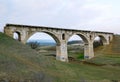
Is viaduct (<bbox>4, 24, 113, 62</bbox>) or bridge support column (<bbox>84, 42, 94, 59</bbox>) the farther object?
bridge support column (<bbox>84, 42, 94, 59</bbox>)

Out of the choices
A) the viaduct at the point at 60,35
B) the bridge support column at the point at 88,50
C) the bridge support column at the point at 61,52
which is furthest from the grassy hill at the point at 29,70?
the bridge support column at the point at 88,50

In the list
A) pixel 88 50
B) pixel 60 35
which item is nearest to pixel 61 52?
pixel 60 35

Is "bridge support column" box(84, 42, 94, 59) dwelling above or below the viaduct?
below

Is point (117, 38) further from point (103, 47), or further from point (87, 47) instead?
point (87, 47)

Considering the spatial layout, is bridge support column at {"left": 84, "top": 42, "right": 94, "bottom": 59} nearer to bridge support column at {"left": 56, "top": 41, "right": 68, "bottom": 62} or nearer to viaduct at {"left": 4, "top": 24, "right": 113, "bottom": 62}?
viaduct at {"left": 4, "top": 24, "right": 113, "bottom": 62}

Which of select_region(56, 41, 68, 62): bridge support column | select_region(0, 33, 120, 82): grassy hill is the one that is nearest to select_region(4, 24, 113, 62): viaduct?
select_region(56, 41, 68, 62): bridge support column

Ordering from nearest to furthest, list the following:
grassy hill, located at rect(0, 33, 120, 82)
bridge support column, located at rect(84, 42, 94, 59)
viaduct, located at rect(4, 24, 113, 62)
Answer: grassy hill, located at rect(0, 33, 120, 82), viaduct, located at rect(4, 24, 113, 62), bridge support column, located at rect(84, 42, 94, 59)

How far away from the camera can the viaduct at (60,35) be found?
2032 inches

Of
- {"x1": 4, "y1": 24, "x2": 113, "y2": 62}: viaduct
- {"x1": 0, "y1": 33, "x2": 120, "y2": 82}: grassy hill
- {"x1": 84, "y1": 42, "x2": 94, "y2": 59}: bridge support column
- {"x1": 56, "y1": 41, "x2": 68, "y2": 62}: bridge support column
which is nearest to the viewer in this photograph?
{"x1": 0, "y1": 33, "x2": 120, "y2": 82}: grassy hill

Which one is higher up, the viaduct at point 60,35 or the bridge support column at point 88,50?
the viaduct at point 60,35

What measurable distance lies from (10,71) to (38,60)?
364 inches

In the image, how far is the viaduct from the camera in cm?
5160

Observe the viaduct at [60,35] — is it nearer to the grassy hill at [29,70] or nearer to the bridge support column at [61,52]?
the bridge support column at [61,52]

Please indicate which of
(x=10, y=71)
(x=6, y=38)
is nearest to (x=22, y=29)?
(x=6, y=38)
